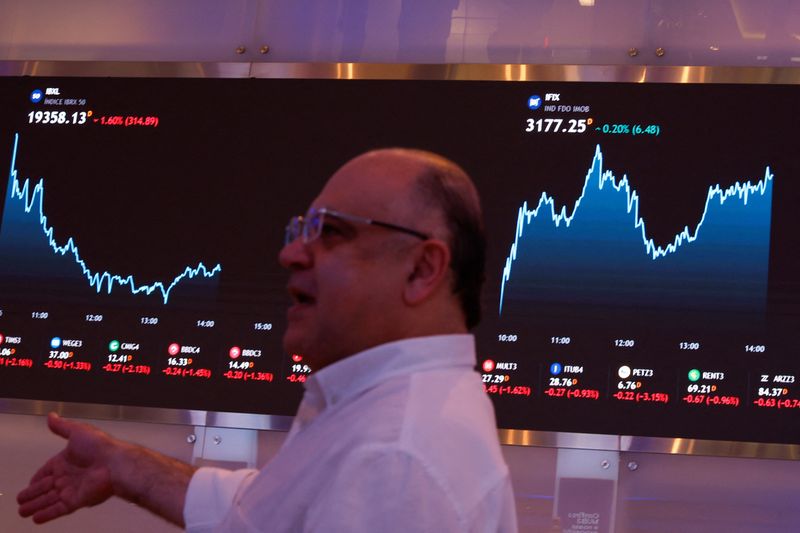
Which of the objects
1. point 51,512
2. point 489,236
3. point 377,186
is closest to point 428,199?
point 377,186

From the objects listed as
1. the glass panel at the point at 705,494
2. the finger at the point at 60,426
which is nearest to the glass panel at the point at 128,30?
the glass panel at the point at 705,494

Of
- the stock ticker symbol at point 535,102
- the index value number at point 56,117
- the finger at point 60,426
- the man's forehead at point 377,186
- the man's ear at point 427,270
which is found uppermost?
the stock ticker symbol at point 535,102

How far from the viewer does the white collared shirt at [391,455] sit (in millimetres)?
1144

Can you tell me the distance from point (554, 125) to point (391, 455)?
2.03m

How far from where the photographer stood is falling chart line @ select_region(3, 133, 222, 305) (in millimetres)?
3146

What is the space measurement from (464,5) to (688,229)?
2.97 feet

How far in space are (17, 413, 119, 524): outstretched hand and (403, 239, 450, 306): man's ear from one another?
55 cm

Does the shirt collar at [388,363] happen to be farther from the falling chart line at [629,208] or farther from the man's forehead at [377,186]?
the falling chart line at [629,208]

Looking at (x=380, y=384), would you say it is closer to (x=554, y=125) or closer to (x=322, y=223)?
(x=322, y=223)

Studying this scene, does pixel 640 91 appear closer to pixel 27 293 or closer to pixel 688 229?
pixel 688 229

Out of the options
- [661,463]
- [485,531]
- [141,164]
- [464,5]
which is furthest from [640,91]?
[485,531]

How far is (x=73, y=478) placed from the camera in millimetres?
1672

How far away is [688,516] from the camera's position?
2865mm

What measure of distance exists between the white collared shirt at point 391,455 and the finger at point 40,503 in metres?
0.43
